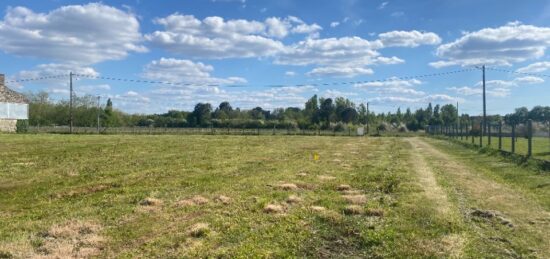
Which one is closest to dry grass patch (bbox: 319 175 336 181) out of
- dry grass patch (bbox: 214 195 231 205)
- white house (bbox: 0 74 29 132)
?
dry grass patch (bbox: 214 195 231 205)

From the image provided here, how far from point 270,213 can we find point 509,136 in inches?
1540

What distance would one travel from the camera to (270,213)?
926 centimetres

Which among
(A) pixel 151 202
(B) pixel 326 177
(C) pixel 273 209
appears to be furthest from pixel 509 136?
(A) pixel 151 202

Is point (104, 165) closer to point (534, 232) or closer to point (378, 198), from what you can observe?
point (378, 198)

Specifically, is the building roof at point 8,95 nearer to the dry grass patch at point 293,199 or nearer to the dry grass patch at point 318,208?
the dry grass patch at point 293,199

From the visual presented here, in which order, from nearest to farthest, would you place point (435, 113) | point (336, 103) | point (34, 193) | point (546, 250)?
point (546, 250)
point (34, 193)
point (336, 103)
point (435, 113)

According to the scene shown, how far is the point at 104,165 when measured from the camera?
18.4 meters

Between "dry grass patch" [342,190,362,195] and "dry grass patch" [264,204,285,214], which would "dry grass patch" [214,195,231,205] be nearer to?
"dry grass patch" [264,204,285,214]

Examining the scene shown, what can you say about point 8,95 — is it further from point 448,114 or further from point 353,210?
point 448,114

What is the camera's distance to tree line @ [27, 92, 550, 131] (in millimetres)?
112938

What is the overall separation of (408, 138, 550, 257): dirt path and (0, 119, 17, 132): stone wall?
66661 millimetres

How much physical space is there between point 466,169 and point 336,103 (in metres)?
125

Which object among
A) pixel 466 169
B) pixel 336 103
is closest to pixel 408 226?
pixel 466 169

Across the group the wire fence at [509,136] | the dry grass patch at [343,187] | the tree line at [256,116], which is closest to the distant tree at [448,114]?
the tree line at [256,116]
